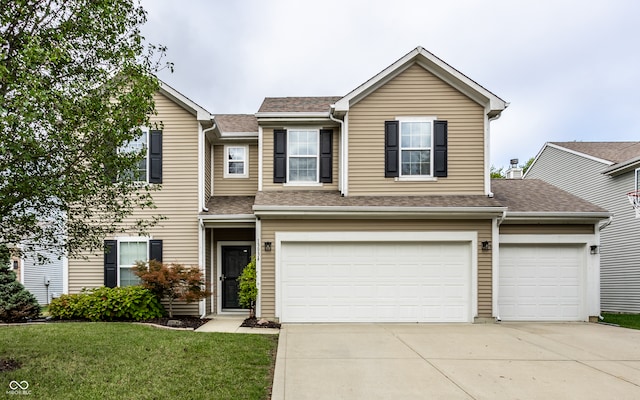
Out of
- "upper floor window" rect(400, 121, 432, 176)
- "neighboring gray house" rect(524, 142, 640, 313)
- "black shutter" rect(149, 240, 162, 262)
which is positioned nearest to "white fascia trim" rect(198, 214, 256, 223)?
"black shutter" rect(149, 240, 162, 262)

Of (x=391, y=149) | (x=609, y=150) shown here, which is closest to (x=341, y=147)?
(x=391, y=149)

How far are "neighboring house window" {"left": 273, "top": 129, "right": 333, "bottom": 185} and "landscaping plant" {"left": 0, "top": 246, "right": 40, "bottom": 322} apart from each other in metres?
7.12

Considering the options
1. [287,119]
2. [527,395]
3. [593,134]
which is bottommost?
[527,395]

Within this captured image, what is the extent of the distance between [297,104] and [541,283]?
8.55m

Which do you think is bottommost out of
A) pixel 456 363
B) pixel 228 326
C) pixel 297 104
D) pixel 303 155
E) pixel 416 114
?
pixel 228 326

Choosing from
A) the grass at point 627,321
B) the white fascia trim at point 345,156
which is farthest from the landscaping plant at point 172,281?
the grass at point 627,321

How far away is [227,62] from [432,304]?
57.5 ft

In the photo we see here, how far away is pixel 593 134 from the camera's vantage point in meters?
36.6

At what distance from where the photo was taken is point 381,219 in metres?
9.62

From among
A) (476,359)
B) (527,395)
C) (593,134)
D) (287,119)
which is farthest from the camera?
(593,134)

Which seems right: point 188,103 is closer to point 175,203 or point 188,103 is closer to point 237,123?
point 237,123

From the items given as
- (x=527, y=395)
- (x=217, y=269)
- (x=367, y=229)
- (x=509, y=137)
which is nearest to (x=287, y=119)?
(x=367, y=229)

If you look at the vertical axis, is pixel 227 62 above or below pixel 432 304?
above

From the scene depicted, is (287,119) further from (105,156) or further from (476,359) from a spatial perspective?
(476,359)
